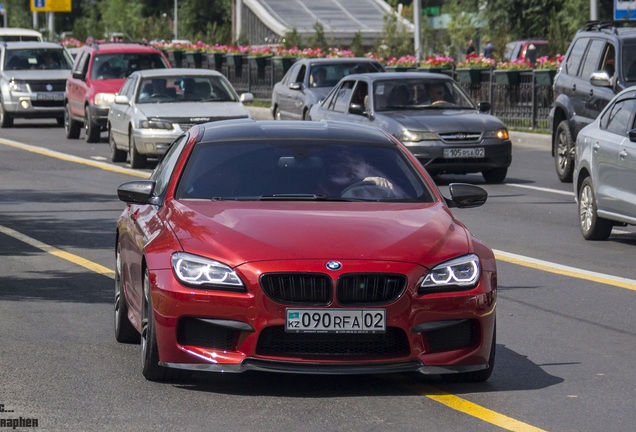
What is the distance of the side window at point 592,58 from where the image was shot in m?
21.2

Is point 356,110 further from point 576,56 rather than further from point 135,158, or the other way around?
point 135,158

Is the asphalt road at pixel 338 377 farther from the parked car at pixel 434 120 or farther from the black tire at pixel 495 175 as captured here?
the black tire at pixel 495 175

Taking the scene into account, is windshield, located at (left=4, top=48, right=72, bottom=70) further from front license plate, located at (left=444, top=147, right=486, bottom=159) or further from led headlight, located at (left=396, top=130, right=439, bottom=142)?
front license plate, located at (left=444, top=147, right=486, bottom=159)

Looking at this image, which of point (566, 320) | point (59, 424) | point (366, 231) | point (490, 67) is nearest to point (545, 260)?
point (566, 320)

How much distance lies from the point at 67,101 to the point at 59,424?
85.4 ft

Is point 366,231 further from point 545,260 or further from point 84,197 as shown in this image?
point 84,197

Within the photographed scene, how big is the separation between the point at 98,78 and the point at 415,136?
1140 cm

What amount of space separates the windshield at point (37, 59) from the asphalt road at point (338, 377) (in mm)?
20096

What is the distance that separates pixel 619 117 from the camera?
15531mm

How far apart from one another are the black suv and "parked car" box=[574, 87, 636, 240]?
426 centimetres

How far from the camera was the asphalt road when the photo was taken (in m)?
7.24

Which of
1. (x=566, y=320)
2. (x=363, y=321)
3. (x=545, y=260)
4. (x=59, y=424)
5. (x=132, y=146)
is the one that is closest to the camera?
(x=59, y=424)

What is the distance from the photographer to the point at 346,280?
754 centimetres

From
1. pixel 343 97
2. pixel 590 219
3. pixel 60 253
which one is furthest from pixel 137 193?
pixel 343 97
